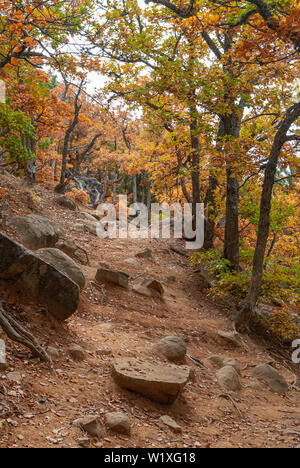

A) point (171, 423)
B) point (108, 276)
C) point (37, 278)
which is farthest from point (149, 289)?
point (171, 423)

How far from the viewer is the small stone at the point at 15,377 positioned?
3.58 meters

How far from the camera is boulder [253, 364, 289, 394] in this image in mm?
6367

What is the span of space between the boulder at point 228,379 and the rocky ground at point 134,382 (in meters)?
0.03

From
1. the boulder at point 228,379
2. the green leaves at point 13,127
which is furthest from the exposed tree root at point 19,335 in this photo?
the green leaves at point 13,127

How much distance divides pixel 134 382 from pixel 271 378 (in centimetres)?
358

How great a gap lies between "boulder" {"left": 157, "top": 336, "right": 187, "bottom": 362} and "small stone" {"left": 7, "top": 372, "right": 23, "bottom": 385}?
297 centimetres

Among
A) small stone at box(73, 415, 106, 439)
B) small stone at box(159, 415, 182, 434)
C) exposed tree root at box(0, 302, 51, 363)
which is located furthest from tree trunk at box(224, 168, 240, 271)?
small stone at box(73, 415, 106, 439)

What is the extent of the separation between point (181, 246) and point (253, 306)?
23.0ft

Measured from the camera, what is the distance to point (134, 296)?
8797 millimetres

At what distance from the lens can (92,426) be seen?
3.29m

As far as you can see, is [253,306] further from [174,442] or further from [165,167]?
[165,167]

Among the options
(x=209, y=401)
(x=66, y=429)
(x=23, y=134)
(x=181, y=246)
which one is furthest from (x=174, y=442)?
(x=181, y=246)

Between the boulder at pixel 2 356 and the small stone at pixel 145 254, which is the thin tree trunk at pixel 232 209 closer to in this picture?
the small stone at pixel 145 254

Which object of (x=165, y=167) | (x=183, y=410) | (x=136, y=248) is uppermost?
(x=165, y=167)
